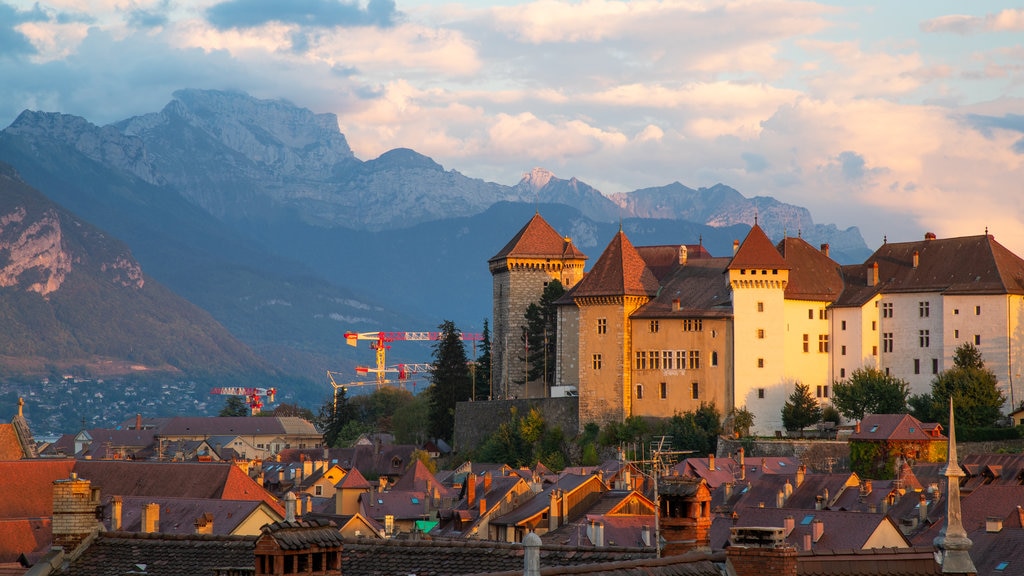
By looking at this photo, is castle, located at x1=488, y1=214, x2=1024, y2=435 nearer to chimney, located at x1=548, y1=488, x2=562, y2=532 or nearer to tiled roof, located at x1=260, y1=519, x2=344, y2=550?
chimney, located at x1=548, y1=488, x2=562, y2=532

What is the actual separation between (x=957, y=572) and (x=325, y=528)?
23.3ft

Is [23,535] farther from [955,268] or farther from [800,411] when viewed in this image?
[955,268]

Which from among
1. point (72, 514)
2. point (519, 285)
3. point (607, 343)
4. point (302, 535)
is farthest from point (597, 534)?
point (519, 285)

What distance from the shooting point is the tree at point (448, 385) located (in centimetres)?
11150

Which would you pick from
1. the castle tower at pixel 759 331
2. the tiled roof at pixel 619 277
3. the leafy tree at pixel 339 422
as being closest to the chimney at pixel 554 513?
the castle tower at pixel 759 331

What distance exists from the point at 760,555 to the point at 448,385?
9503 centimetres

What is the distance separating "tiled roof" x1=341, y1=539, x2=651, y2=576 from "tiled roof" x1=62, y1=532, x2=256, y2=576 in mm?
1322

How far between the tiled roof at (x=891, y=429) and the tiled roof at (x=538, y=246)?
28.8 metres

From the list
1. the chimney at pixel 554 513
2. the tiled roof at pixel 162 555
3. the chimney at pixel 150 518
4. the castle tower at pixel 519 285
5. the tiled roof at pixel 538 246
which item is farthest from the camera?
the tiled roof at pixel 538 246

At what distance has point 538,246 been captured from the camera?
358 feet

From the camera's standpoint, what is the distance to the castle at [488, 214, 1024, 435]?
9094 centimetres

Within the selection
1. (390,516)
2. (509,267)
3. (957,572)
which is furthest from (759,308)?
(957,572)

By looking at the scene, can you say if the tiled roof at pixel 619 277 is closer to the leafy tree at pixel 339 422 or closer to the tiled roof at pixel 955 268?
the tiled roof at pixel 955 268

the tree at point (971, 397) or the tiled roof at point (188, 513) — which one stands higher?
the tree at point (971, 397)
